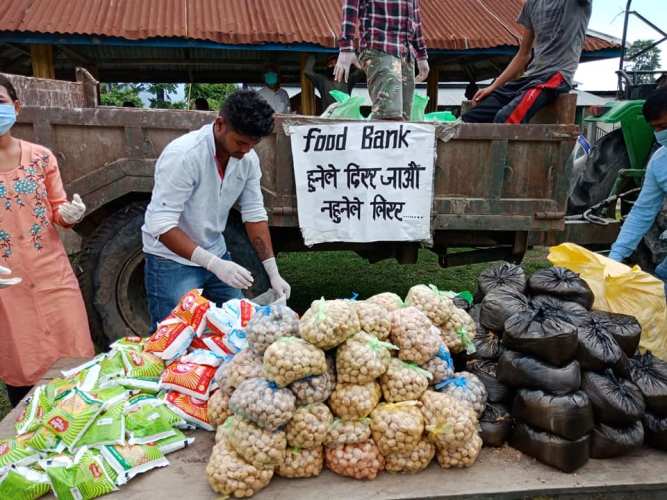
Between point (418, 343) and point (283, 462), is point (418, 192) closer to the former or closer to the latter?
point (418, 343)

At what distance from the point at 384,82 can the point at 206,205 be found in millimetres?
1906

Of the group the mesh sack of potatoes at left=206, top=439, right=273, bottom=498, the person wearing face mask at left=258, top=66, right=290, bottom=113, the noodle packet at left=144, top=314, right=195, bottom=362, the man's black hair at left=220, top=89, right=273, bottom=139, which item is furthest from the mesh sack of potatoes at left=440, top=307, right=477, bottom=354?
the person wearing face mask at left=258, top=66, right=290, bottom=113

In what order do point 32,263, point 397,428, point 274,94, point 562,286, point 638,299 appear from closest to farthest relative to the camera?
point 397,428
point 562,286
point 638,299
point 32,263
point 274,94

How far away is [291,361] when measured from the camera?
5.54 feet

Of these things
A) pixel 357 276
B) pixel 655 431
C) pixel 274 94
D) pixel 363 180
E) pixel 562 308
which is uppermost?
pixel 274 94

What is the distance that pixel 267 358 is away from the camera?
1.73 meters

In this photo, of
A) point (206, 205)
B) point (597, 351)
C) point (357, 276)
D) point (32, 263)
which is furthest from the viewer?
point (357, 276)

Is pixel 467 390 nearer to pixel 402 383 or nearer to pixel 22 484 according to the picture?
pixel 402 383

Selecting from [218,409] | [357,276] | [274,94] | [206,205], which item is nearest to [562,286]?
[218,409]

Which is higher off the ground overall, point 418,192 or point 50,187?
point 50,187

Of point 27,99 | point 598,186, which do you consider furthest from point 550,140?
point 27,99

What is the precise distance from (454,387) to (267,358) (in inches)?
28.1

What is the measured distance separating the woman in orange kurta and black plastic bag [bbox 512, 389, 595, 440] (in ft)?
7.31

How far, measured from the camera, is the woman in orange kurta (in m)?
2.51
